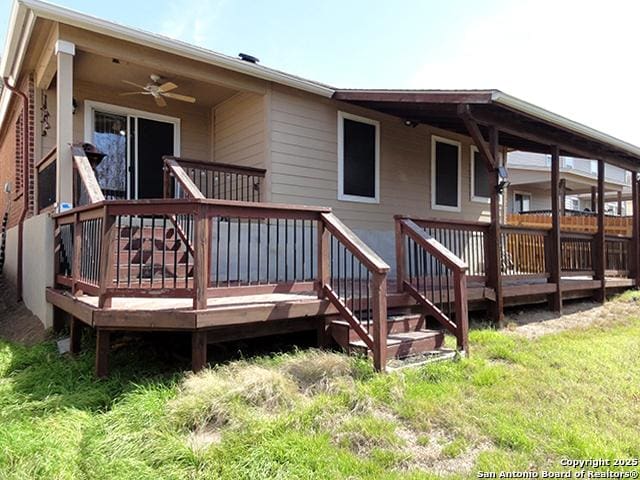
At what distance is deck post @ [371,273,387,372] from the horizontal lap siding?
137 inches

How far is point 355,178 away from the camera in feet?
27.8

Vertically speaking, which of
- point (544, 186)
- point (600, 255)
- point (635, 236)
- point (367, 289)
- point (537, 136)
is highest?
point (544, 186)

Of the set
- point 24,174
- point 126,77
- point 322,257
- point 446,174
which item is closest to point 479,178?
point 446,174

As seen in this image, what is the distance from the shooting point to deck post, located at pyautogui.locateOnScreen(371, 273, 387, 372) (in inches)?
162

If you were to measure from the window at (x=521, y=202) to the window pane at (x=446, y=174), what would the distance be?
11.6 meters

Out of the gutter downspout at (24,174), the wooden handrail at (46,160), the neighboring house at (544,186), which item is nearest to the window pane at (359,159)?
the wooden handrail at (46,160)

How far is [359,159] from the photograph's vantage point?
8531 millimetres

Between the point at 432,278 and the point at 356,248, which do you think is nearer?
the point at 356,248

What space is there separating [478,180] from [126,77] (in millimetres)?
7437

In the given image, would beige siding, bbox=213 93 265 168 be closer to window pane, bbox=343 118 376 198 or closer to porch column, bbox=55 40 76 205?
window pane, bbox=343 118 376 198

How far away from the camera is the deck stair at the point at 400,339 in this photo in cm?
449

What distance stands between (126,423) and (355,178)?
606 cm

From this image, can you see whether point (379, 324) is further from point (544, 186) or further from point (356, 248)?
point (544, 186)

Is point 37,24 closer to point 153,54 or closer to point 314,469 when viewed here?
point 153,54
